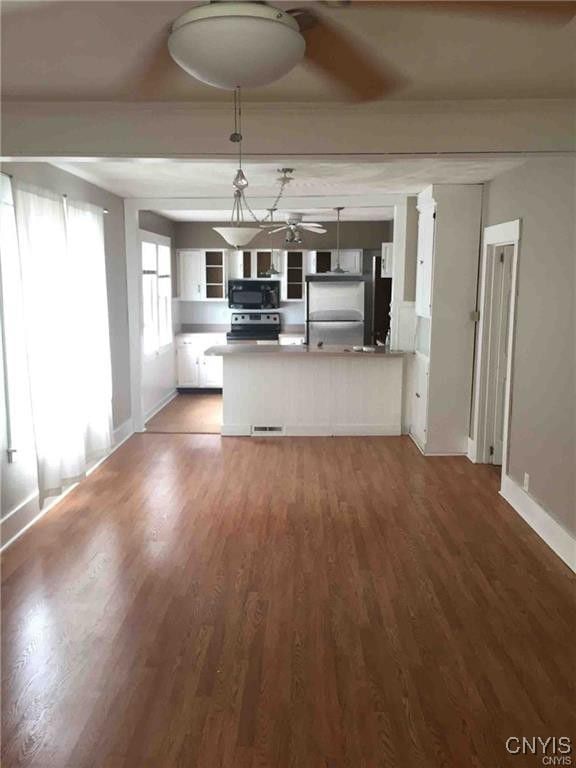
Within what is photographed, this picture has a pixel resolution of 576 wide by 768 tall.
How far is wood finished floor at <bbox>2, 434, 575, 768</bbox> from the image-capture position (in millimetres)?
2205

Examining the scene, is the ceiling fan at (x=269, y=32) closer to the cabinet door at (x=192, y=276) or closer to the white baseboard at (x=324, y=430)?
the white baseboard at (x=324, y=430)

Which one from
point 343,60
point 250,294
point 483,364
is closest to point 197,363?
point 250,294

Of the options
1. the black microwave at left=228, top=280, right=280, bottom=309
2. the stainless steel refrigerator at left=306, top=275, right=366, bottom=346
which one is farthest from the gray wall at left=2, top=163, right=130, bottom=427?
the stainless steel refrigerator at left=306, top=275, right=366, bottom=346

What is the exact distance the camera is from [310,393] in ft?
21.0

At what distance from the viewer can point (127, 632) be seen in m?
2.85

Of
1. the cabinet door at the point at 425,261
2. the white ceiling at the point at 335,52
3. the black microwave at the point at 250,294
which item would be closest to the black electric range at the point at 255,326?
the black microwave at the point at 250,294

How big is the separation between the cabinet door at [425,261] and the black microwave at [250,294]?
124 inches

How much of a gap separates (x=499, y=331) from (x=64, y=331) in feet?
11.6

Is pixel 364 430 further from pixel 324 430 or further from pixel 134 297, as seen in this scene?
pixel 134 297

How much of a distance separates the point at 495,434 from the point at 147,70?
13.4ft

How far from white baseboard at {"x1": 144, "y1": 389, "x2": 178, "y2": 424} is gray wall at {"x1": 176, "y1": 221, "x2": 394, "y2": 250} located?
225 cm

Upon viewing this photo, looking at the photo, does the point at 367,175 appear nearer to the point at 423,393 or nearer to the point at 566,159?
the point at 566,159

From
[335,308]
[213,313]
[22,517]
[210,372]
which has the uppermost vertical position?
[335,308]

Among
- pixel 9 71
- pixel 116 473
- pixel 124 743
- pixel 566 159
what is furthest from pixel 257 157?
pixel 116 473
